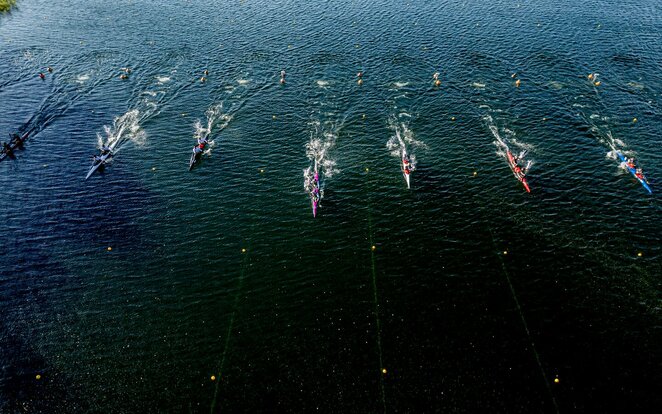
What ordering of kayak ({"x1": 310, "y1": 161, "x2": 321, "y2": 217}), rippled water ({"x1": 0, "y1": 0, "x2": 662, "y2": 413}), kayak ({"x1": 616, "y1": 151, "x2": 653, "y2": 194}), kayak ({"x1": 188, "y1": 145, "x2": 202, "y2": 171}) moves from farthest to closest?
kayak ({"x1": 188, "y1": 145, "x2": 202, "y2": 171}) < kayak ({"x1": 616, "y1": 151, "x2": 653, "y2": 194}) < kayak ({"x1": 310, "y1": 161, "x2": 321, "y2": 217}) < rippled water ({"x1": 0, "y1": 0, "x2": 662, "y2": 413})

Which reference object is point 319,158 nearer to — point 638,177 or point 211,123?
point 211,123

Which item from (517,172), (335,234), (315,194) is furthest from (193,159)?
(517,172)

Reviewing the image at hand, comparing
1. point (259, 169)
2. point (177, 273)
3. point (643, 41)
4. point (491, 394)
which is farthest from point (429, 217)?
point (643, 41)

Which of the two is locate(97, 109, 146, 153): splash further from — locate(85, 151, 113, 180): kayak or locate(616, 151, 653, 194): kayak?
locate(616, 151, 653, 194): kayak

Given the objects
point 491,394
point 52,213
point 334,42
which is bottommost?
point 491,394

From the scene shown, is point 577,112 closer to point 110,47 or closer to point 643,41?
point 643,41

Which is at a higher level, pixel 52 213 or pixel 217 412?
pixel 52 213

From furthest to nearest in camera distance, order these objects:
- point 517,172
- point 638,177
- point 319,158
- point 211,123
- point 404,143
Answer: point 211,123, point 404,143, point 319,158, point 517,172, point 638,177

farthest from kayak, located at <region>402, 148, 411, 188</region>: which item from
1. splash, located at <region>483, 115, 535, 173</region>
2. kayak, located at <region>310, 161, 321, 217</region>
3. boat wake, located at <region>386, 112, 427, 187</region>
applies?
splash, located at <region>483, 115, 535, 173</region>
